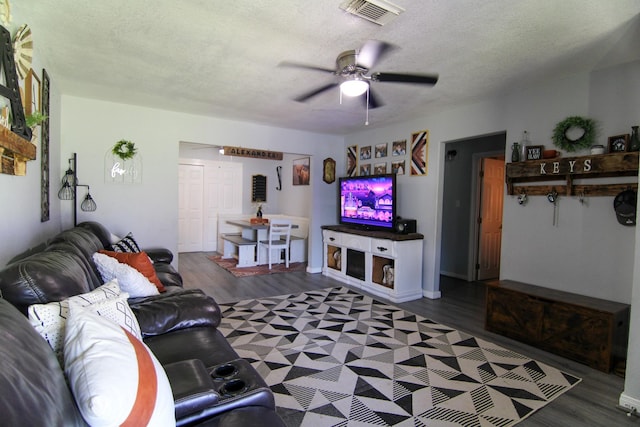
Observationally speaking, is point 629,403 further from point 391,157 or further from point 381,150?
point 381,150

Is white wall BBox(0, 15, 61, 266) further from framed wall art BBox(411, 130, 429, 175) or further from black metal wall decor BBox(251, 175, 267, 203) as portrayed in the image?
black metal wall decor BBox(251, 175, 267, 203)

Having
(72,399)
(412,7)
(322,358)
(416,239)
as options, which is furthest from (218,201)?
(72,399)

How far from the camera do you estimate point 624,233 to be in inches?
106

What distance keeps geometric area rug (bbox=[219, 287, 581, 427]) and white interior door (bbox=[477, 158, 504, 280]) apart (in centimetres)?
250

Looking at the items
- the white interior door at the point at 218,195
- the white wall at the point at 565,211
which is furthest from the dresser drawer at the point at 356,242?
the white interior door at the point at 218,195

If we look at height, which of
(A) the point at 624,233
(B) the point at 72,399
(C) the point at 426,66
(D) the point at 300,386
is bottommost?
(D) the point at 300,386

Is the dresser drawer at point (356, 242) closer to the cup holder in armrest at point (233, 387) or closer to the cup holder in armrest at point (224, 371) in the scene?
the cup holder in armrest at point (224, 371)

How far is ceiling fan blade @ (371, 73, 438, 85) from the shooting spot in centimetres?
230

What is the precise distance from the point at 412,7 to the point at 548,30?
3.22ft

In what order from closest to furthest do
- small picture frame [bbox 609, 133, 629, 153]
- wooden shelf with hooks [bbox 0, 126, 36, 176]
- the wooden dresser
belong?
wooden shelf with hooks [bbox 0, 126, 36, 176] < the wooden dresser < small picture frame [bbox 609, 133, 629, 153]

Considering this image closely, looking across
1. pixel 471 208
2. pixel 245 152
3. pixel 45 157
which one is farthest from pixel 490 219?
pixel 45 157

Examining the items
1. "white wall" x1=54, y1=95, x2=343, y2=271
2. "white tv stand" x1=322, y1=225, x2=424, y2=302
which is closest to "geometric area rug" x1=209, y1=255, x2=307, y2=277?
"white tv stand" x1=322, y1=225, x2=424, y2=302

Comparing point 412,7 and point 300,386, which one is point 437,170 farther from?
point 300,386

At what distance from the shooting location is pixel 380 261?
459cm
